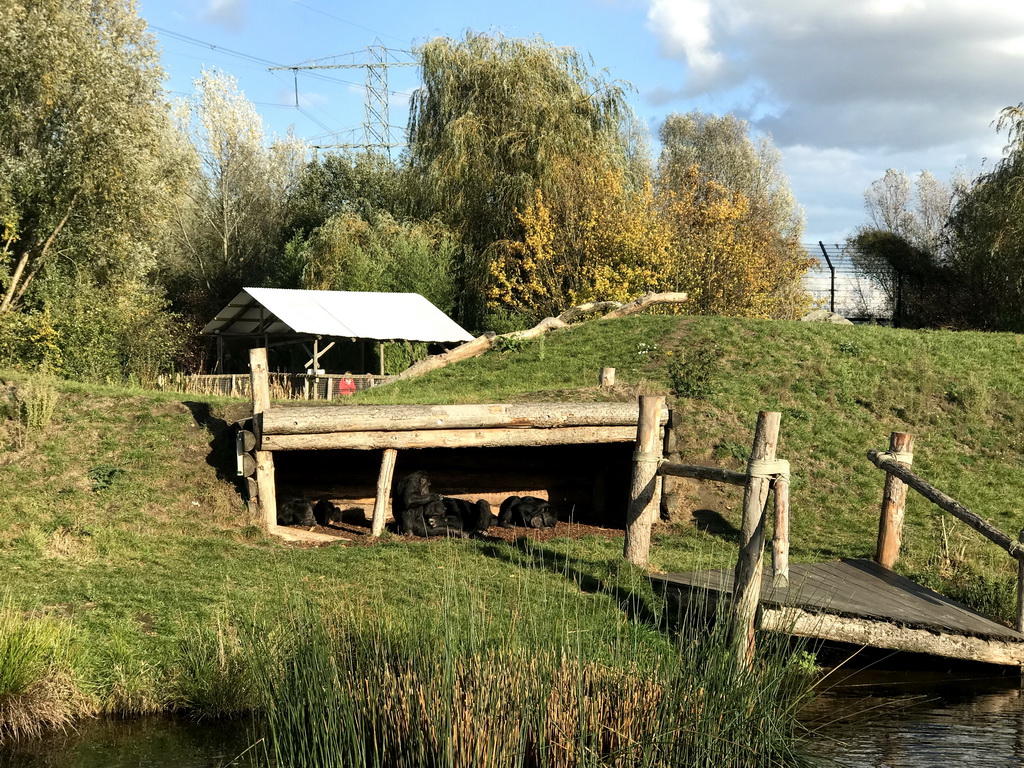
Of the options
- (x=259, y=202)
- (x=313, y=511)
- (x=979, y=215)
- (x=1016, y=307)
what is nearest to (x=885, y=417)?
(x=313, y=511)

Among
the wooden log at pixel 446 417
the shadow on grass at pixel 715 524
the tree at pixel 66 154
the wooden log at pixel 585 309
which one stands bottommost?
the shadow on grass at pixel 715 524

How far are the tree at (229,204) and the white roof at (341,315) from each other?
13.5m

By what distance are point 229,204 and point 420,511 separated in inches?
1399

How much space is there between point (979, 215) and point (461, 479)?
82.5ft

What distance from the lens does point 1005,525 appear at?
14.7 m

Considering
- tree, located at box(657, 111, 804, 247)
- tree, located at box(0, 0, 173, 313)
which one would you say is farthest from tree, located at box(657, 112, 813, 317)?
tree, located at box(0, 0, 173, 313)

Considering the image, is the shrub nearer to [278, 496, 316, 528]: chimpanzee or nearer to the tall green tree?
[278, 496, 316, 528]: chimpanzee

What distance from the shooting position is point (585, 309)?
2680 cm

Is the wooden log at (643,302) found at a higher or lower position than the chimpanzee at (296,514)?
higher

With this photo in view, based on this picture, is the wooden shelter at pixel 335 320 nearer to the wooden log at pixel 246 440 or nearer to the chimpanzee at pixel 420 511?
the chimpanzee at pixel 420 511

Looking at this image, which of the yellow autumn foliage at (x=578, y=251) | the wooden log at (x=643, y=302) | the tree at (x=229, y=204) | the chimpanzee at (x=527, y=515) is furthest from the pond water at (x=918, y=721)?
the tree at (x=229, y=204)

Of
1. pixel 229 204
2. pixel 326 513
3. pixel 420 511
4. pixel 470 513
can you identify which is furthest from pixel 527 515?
pixel 229 204

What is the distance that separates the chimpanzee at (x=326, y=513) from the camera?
14312mm

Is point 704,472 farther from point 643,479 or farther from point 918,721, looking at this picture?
Answer: point 918,721
